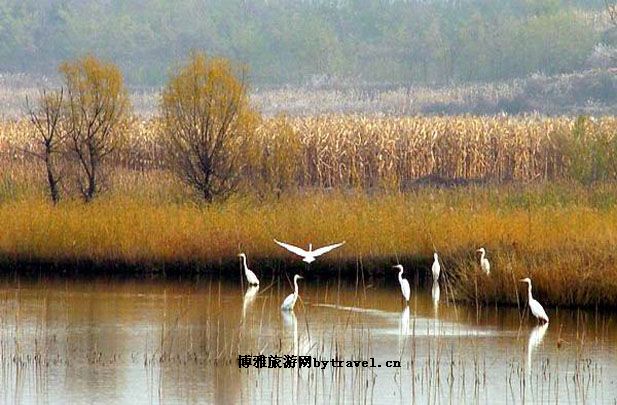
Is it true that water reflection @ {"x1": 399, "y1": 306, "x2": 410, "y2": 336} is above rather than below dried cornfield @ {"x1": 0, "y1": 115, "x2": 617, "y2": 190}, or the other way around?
below

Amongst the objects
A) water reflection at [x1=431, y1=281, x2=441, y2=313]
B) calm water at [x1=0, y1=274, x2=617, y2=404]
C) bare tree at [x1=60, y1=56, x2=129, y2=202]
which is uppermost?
bare tree at [x1=60, y1=56, x2=129, y2=202]

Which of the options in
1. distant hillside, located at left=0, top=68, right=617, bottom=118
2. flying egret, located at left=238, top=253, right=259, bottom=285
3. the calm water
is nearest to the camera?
the calm water

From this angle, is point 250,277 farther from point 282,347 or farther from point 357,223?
point 282,347

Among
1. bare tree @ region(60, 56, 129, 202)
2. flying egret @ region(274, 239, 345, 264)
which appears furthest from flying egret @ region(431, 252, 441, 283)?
bare tree @ region(60, 56, 129, 202)

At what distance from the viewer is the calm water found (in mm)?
Result: 13953

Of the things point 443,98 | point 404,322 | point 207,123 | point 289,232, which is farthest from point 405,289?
point 443,98

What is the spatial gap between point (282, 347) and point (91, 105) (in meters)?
11.5

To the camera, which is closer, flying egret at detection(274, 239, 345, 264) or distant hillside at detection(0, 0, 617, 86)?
flying egret at detection(274, 239, 345, 264)

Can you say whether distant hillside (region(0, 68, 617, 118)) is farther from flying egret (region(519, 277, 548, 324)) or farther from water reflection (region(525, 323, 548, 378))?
water reflection (region(525, 323, 548, 378))

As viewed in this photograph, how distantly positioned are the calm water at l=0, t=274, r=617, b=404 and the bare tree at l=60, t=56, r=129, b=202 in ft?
19.7

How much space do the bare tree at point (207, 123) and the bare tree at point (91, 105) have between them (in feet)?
3.41

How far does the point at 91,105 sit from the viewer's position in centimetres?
2677

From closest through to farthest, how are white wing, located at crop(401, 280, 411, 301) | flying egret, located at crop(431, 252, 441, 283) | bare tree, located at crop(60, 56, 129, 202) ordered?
white wing, located at crop(401, 280, 411, 301), flying egret, located at crop(431, 252, 441, 283), bare tree, located at crop(60, 56, 129, 202)

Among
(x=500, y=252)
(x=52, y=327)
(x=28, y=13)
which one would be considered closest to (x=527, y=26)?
(x=28, y=13)
